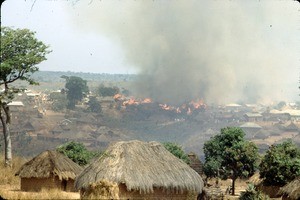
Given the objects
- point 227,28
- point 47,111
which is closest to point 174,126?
point 47,111

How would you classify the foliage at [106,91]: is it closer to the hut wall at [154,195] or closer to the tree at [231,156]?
the tree at [231,156]

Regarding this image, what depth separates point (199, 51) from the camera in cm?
17750

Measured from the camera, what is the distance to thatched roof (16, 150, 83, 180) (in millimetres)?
28266

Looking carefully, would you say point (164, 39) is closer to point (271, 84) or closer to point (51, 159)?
point (271, 84)

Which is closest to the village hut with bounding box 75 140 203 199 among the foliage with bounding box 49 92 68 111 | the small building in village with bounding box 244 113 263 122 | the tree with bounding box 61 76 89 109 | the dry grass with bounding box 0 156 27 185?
the dry grass with bounding box 0 156 27 185

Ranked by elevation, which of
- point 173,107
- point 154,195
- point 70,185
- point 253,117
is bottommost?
point 253,117

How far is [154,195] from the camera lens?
23.8 meters

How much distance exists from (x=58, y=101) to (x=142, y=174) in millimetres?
116663

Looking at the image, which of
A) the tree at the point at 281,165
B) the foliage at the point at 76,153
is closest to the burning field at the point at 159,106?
the foliage at the point at 76,153

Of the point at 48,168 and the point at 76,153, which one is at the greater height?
the point at 48,168

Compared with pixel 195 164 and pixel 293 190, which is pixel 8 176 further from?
pixel 195 164

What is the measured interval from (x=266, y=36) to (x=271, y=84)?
16553 mm

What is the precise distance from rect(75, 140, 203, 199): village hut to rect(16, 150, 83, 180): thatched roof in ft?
14.0

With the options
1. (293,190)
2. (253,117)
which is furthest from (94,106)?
(293,190)
